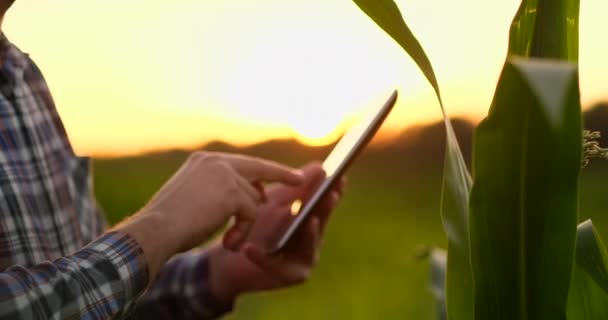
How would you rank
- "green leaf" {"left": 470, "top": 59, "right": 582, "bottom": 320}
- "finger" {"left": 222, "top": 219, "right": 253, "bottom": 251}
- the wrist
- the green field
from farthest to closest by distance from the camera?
1. the green field
2. the wrist
3. "finger" {"left": 222, "top": 219, "right": 253, "bottom": 251}
4. "green leaf" {"left": 470, "top": 59, "right": 582, "bottom": 320}

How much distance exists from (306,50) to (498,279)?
1.19 metres

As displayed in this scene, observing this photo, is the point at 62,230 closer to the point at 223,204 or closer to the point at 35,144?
the point at 35,144

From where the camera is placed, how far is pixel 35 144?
2.70 ft

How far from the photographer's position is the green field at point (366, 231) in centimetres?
192

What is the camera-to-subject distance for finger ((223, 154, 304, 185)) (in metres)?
0.71

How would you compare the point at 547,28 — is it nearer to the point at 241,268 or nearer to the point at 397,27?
the point at 397,27

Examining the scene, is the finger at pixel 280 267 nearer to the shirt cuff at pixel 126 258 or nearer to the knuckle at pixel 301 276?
the knuckle at pixel 301 276

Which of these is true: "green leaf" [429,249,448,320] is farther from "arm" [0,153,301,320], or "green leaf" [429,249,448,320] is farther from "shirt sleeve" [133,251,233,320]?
"shirt sleeve" [133,251,233,320]

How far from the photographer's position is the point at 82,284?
61cm

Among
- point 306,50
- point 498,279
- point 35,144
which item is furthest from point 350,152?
point 306,50

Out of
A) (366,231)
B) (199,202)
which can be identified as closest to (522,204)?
(199,202)

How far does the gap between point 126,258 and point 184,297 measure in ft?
0.94

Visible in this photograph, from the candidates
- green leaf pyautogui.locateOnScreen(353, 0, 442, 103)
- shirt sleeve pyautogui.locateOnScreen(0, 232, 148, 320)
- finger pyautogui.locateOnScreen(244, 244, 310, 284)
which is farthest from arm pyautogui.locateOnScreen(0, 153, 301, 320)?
green leaf pyautogui.locateOnScreen(353, 0, 442, 103)

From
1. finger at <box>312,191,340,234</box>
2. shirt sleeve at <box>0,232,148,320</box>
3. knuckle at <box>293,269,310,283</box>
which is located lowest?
knuckle at <box>293,269,310,283</box>
